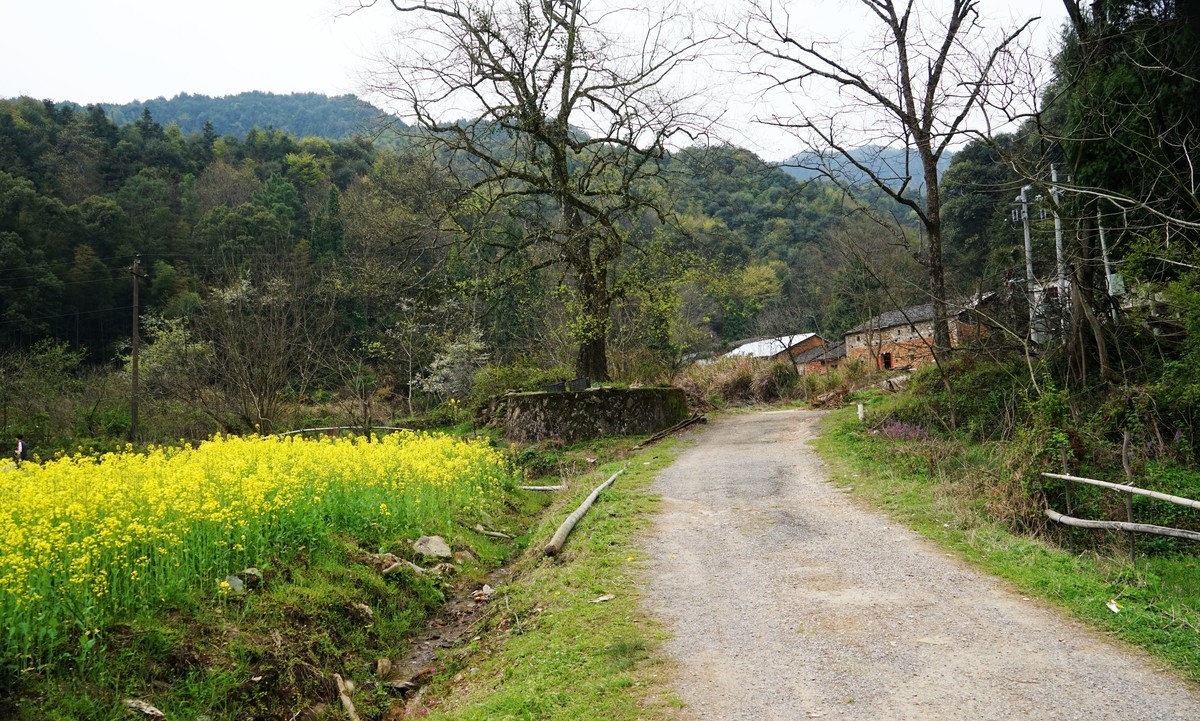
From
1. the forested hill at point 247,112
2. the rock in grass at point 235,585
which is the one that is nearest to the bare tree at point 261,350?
the rock in grass at point 235,585

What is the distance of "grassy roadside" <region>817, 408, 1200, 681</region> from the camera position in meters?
5.62

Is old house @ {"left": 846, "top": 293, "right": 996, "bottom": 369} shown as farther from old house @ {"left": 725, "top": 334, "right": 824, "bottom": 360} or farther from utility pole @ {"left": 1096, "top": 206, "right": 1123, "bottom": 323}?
old house @ {"left": 725, "top": 334, "right": 824, "bottom": 360}

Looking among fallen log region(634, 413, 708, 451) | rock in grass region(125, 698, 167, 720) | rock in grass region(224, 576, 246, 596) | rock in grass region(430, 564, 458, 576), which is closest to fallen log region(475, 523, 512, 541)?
rock in grass region(430, 564, 458, 576)

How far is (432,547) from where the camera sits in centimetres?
948

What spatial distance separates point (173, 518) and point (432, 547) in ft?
10.7

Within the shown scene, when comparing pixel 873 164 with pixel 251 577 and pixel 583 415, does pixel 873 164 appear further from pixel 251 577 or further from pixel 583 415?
pixel 251 577

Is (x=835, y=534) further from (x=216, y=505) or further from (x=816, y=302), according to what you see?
(x=816, y=302)

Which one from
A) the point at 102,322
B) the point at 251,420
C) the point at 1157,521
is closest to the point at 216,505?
the point at 1157,521

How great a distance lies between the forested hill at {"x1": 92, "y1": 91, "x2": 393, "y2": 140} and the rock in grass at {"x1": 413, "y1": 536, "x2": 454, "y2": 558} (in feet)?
392

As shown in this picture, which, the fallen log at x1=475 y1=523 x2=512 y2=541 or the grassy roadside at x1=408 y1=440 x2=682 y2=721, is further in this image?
the fallen log at x1=475 y1=523 x2=512 y2=541

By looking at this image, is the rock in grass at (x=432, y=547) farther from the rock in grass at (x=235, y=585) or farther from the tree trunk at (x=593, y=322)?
the tree trunk at (x=593, y=322)

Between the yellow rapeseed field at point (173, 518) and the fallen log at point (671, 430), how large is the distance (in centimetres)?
709

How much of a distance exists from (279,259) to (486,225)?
91.6 feet

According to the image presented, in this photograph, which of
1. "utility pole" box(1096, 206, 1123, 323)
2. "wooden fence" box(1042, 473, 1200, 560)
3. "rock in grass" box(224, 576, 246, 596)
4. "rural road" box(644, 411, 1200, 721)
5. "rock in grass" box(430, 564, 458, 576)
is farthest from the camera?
"utility pole" box(1096, 206, 1123, 323)
